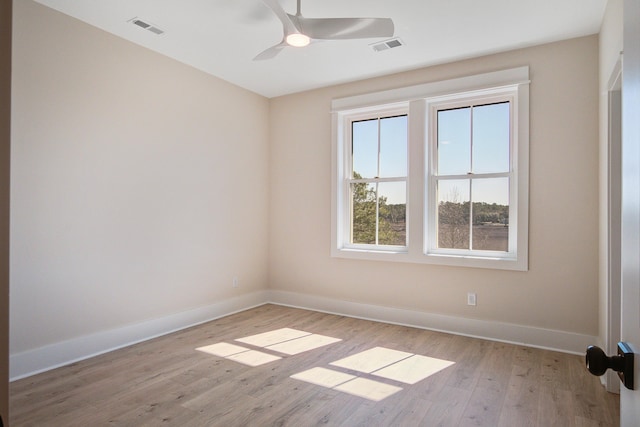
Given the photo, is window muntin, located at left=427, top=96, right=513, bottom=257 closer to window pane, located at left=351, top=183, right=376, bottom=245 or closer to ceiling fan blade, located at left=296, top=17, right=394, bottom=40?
window pane, located at left=351, top=183, right=376, bottom=245

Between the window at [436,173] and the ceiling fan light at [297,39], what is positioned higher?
the ceiling fan light at [297,39]

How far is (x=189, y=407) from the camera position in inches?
93.2

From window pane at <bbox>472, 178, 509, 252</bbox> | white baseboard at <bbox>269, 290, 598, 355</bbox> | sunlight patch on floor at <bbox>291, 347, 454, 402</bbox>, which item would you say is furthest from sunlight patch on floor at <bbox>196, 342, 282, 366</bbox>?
window pane at <bbox>472, 178, 509, 252</bbox>

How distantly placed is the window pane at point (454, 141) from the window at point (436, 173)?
0.01 metres

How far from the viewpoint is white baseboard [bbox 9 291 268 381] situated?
2.78 metres

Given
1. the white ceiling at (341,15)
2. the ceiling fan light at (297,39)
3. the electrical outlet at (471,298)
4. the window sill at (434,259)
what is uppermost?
the white ceiling at (341,15)

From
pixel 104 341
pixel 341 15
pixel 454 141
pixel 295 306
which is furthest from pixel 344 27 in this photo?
pixel 295 306

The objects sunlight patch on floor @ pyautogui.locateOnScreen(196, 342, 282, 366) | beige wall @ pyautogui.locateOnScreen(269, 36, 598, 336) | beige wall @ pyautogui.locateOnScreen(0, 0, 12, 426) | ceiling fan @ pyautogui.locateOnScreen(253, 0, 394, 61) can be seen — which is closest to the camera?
beige wall @ pyautogui.locateOnScreen(0, 0, 12, 426)

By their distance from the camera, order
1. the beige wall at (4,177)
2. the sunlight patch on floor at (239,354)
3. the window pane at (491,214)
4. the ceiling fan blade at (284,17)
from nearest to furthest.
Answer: the beige wall at (4,177)
the ceiling fan blade at (284,17)
the sunlight patch on floor at (239,354)
the window pane at (491,214)

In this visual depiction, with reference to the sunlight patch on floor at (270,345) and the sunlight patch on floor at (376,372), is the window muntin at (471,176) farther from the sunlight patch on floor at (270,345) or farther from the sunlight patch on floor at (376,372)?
the sunlight patch on floor at (270,345)

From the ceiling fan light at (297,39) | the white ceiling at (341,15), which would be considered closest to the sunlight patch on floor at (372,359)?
the ceiling fan light at (297,39)

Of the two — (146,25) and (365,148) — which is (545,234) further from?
(146,25)

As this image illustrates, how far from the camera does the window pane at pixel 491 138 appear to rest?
374 cm

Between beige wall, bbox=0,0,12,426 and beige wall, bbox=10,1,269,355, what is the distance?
2.59 metres
